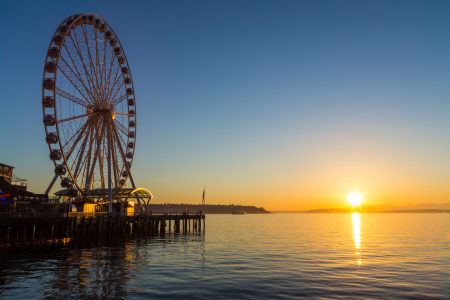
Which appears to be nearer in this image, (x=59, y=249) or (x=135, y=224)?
(x=59, y=249)

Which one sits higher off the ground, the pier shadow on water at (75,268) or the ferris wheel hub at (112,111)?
the ferris wheel hub at (112,111)

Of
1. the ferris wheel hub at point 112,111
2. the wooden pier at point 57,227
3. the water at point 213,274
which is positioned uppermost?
the ferris wheel hub at point 112,111

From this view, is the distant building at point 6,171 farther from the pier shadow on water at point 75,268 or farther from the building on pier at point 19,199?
the pier shadow on water at point 75,268

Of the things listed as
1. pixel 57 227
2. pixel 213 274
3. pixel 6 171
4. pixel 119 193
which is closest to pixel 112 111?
pixel 119 193

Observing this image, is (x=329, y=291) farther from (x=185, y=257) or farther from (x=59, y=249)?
(x=59, y=249)

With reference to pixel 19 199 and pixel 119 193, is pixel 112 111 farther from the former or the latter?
pixel 19 199

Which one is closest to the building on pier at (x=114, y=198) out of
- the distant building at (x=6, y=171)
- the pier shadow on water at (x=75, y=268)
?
the pier shadow on water at (x=75, y=268)

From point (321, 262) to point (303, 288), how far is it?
11603 mm

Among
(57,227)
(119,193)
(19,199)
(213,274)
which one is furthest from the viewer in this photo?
(119,193)

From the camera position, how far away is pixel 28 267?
27.4 metres

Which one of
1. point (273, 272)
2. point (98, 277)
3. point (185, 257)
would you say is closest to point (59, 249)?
point (185, 257)

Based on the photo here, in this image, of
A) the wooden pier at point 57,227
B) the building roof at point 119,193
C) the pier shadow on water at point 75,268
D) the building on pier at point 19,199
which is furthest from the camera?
the building roof at point 119,193

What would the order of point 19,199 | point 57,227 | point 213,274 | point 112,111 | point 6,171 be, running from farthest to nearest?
point 6,171
point 112,111
point 19,199
point 57,227
point 213,274

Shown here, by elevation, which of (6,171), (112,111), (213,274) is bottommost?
(213,274)
